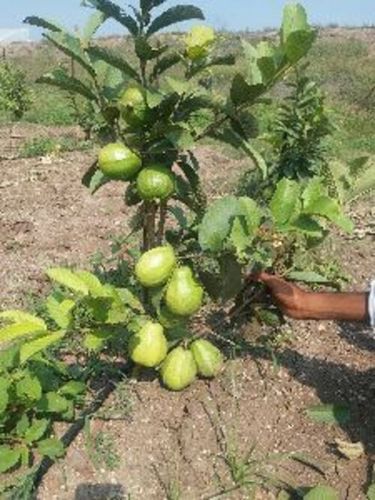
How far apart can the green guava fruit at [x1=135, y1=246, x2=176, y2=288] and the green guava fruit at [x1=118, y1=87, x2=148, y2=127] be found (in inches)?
18.3

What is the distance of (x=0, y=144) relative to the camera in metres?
8.87

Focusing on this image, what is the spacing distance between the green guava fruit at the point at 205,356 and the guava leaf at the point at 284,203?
2.43 feet

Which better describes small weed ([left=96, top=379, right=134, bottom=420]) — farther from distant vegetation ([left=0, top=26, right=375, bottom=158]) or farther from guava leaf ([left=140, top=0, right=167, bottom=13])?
guava leaf ([left=140, top=0, right=167, bottom=13])

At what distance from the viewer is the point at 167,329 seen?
2801mm

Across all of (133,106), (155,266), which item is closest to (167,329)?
(155,266)

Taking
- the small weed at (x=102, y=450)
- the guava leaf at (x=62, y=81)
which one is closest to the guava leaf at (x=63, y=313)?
the small weed at (x=102, y=450)

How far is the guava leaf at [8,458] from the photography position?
99.2 inches

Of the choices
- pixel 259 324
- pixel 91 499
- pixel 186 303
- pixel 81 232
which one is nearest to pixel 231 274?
pixel 186 303

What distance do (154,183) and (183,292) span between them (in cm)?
41

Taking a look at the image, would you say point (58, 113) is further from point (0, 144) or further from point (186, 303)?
point (186, 303)

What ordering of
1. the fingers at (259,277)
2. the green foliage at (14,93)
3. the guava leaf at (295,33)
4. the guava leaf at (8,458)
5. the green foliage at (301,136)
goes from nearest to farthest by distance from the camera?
the guava leaf at (295,33), the guava leaf at (8,458), the fingers at (259,277), the green foliage at (301,136), the green foliage at (14,93)

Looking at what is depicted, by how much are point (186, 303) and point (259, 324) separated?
27.6 inches

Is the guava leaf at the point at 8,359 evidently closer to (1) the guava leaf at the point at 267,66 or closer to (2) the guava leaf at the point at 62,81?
(2) the guava leaf at the point at 62,81

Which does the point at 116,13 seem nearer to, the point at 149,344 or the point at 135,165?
the point at 135,165
